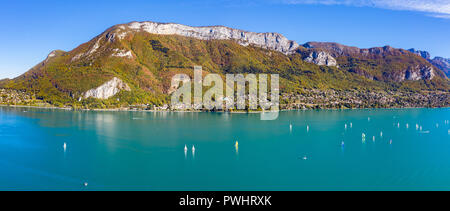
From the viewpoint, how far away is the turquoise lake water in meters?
26.2

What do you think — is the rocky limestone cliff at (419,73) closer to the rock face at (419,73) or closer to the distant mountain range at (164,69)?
the rock face at (419,73)

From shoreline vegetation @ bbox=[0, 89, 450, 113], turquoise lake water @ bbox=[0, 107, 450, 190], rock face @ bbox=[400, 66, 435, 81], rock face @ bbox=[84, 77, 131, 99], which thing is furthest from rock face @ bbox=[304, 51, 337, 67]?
turquoise lake water @ bbox=[0, 107, 450, 190]

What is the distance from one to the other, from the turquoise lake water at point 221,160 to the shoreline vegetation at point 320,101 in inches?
2030

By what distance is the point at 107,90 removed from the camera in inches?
4611

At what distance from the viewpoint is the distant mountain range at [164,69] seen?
393ft

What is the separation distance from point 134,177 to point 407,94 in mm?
160964

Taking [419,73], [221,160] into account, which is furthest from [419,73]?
[221,160]

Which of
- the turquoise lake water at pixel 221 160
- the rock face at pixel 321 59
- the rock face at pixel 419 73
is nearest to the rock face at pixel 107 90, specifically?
the turquoise lake water at pixel 221 160

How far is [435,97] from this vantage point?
151000 mm

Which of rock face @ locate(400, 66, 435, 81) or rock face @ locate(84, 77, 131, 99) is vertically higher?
rock face @ locate(400, 66, 435, 81)

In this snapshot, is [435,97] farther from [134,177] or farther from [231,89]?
[134,177]

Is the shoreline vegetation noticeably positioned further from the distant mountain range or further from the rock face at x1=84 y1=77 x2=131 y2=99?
the rock face at x1=84 y1=77 x2=131 y2=99

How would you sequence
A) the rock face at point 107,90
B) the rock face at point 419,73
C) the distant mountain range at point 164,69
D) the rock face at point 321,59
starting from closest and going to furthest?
the rock face at point 107,90 < the distant mountain range at point 164,69 < the rock face at point 419,73 < the rock face at point 321,59
